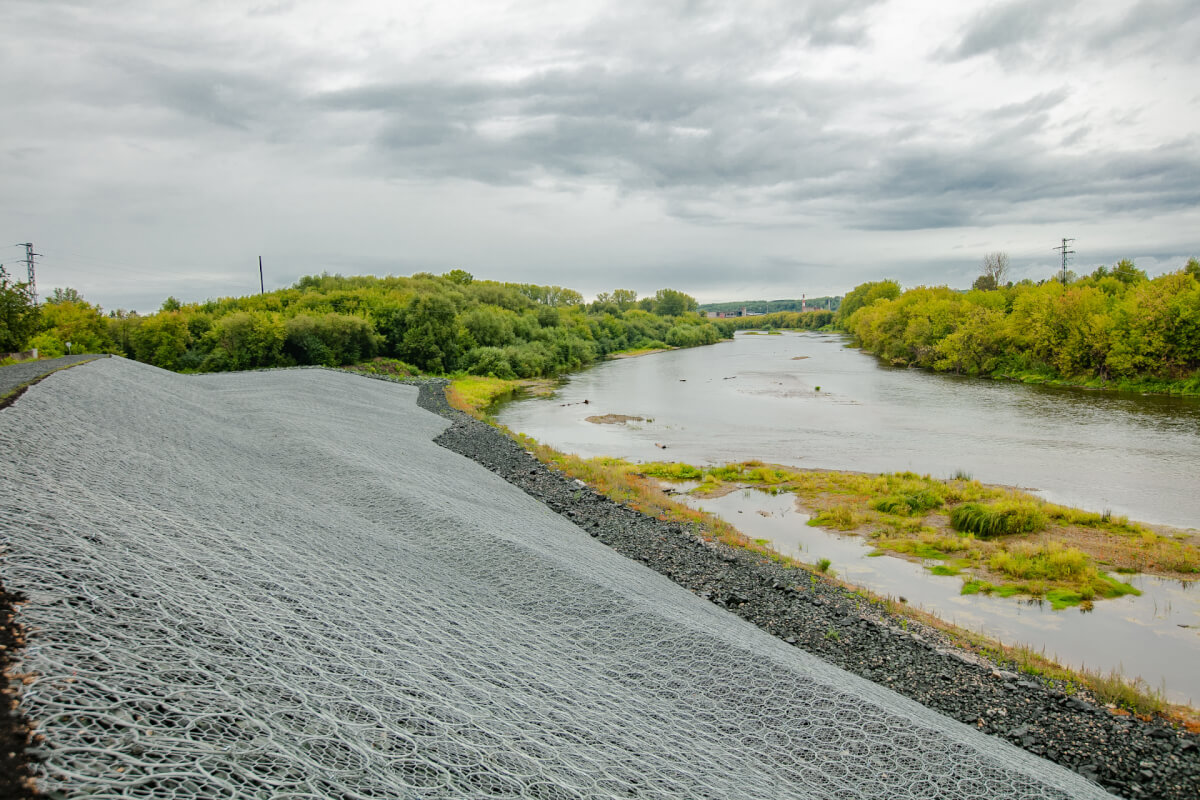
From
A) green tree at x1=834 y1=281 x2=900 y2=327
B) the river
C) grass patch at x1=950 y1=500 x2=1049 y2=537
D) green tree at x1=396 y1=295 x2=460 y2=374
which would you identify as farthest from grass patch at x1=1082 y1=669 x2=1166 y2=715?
green tree at x1=834 y1=281 x2=900 y2=327

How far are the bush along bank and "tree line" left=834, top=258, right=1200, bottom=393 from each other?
47691 millimetres

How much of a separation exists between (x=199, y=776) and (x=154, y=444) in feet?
38.0

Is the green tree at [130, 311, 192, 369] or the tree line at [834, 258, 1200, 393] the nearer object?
the tree line at [834, 258, 1200, 393]

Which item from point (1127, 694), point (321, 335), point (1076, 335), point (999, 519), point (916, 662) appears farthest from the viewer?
point (321, 335)

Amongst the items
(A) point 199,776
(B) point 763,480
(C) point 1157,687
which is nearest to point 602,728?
(A) point 199,776

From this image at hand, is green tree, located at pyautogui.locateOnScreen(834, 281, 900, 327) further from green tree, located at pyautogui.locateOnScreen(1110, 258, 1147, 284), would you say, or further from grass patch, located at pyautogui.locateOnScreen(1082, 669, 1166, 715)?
grass patch, located at pyautogui.locateOnScreen(1082, 669, 1166, 715)

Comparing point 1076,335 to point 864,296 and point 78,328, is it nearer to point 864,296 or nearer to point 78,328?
point 78,328

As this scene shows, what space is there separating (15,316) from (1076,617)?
43375 millimetres

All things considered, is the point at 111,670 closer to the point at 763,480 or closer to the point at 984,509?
the point at 984,509

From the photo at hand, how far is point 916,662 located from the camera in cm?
906

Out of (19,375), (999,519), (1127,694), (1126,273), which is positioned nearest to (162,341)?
(19,375)

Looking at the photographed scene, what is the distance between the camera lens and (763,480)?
72.6ft

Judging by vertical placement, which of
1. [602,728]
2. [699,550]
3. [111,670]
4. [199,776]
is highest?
[111,670]

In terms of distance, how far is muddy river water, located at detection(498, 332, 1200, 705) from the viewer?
11.4 meters
